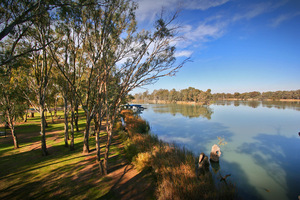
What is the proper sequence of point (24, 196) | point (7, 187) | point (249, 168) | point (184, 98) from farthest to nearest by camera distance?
point (184, 98)
point (249, 168)
point (7, 187)
point (24, 196)

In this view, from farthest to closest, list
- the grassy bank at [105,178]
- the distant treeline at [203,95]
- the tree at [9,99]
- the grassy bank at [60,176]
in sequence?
the distant treeline at [203,95], the tree at [9,99], the grassy bank at [60,176], the grassy bank at [105,178]

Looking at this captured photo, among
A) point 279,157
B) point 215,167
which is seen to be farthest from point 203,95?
point 215,167

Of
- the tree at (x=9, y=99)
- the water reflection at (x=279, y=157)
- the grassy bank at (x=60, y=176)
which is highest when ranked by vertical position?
the tree at (x=9, y=99)

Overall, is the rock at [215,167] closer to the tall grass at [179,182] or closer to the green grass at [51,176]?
the tall grass at [179,182]

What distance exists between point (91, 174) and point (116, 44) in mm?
5976

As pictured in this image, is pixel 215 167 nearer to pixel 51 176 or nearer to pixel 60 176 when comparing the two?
pixel 60 176

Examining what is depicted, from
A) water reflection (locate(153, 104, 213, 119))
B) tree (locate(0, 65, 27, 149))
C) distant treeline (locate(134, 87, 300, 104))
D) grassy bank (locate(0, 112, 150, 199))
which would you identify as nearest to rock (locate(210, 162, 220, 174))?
grassy bank (locate(0, 112, 150, 199))

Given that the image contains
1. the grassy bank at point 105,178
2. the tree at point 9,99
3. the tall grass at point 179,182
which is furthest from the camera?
the tree at point 9,99


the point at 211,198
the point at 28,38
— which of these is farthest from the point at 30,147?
the point at 211,198

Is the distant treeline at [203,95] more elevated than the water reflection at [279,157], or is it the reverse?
the distant treeline at [203,95]

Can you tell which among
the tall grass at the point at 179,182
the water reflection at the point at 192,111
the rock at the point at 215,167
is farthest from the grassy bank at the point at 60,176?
the water reflection at the point at 192,111

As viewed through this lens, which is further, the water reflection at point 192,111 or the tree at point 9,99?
the water reflection at point 192,111

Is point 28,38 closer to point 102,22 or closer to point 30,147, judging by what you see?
point 102,22

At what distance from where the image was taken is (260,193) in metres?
5.40
